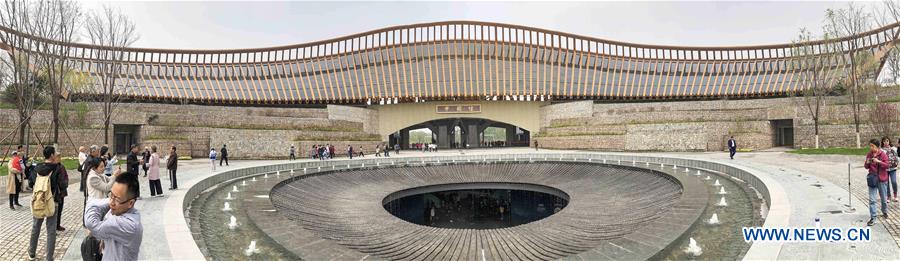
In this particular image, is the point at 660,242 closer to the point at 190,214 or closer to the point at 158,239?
the point at 158,239

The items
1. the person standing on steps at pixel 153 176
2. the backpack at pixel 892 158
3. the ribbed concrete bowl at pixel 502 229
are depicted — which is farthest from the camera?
the person standing on steps at pixel 153 176

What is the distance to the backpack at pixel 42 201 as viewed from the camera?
21.1ft

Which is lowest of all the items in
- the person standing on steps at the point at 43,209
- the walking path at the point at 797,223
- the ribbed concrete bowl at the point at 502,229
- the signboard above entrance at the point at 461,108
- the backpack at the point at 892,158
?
the ribbed concrete bowl at the point at 502,229

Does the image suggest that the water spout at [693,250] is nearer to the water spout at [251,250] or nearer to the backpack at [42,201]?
the water spout at [251,250]

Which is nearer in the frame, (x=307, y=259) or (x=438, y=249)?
(x=307, y=259)

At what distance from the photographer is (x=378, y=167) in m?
24.2

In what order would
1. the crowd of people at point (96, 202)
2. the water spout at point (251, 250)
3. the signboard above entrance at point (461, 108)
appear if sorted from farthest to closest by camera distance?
1. the signboard above entrance at point (461, 108)
2. the water spout at point (251, 250)
3. the crowd of people at point (96, 202)

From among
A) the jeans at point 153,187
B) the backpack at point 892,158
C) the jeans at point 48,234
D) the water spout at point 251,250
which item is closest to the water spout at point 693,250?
the backpack at point 892,158

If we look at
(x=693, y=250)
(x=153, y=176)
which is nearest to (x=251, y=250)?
(x=153, y=176)

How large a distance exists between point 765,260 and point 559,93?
44452mm

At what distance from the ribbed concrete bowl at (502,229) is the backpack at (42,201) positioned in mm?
3565

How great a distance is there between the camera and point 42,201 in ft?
21.3

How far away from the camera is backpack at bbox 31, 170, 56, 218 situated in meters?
6.44

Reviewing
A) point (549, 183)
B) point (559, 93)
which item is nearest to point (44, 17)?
point (549, 183)
